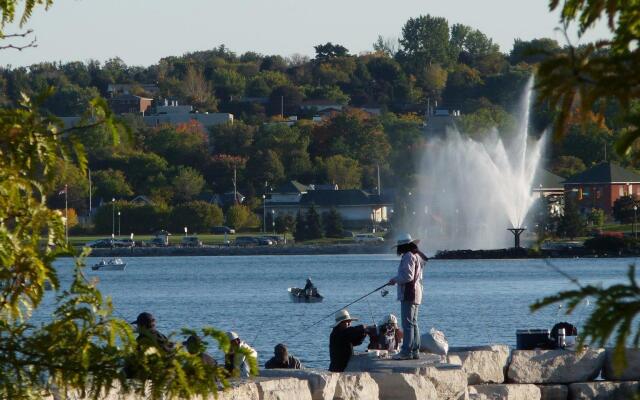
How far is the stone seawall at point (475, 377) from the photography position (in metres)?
10.2

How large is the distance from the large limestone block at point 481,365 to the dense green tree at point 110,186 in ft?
391

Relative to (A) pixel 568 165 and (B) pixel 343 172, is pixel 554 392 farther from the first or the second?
(B) pixel 343 172

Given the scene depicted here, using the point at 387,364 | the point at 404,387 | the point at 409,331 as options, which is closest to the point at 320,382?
the point at 404,387

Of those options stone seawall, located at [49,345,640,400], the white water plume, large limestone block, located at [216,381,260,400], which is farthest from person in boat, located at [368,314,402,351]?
the white water plume

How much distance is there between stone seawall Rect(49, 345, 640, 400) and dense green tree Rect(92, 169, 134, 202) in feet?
388

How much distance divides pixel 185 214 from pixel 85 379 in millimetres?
121012

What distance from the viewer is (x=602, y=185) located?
11119 cm

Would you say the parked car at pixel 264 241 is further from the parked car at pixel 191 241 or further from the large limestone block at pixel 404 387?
the large limestone block at pixel 404 387

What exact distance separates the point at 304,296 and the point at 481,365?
35.5 metres

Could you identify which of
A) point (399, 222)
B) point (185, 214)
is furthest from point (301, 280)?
point (185, 214)

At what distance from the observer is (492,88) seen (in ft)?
591

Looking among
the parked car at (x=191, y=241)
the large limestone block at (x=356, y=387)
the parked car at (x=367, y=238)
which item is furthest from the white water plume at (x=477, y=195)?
the large limestone block at (x=356, y=387)

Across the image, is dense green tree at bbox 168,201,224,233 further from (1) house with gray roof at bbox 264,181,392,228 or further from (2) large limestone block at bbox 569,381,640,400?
(2) large limestone block at bbox 569,381,640,400

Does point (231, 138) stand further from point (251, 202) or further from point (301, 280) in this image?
point (301, 280)
